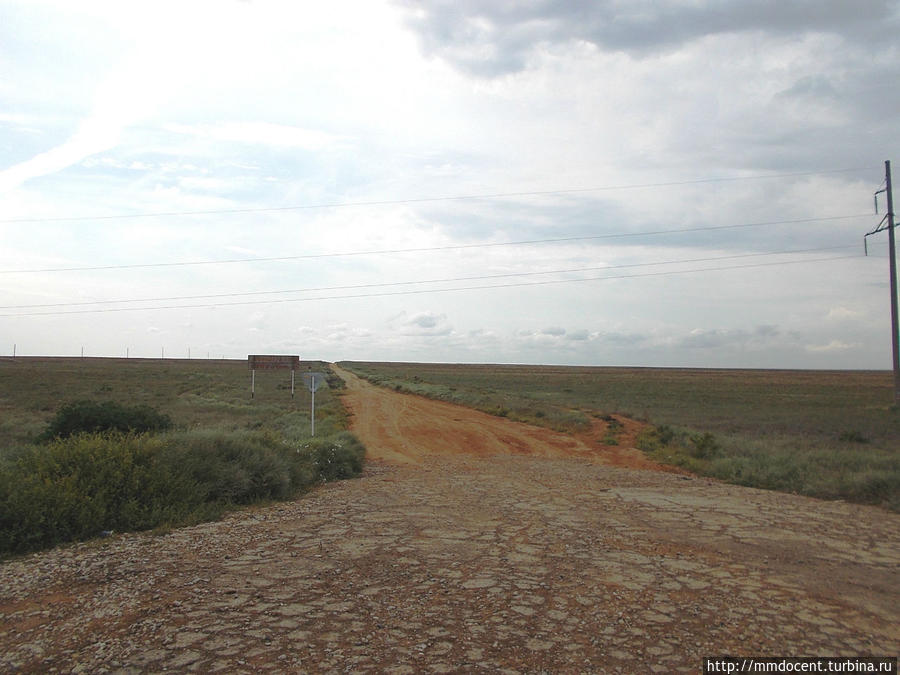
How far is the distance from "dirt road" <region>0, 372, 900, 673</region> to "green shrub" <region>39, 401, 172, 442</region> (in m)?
6.31

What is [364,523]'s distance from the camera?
361 inches

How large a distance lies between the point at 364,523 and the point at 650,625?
15.5ft

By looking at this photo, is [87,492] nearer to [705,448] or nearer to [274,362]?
[705,448]

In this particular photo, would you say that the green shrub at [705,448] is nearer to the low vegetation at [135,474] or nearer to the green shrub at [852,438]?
the green shrub at [852,438]

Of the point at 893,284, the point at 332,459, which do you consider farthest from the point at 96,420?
the point at 893,284

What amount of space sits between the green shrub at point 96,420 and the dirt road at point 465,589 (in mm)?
6314

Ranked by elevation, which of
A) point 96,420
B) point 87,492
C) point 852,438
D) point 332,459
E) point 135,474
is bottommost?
point 852,438

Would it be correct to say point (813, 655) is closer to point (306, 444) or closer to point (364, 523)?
point (364, 523)

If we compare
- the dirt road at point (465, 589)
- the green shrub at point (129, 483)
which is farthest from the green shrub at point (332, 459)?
the dirt road at point (465, 589)

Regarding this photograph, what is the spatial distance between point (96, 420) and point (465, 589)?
464 inches

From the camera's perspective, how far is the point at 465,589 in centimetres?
622

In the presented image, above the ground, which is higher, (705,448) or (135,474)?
(135,474)

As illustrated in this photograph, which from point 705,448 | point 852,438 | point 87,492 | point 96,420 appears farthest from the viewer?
point 852,438

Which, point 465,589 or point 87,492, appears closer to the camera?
point 465,589
